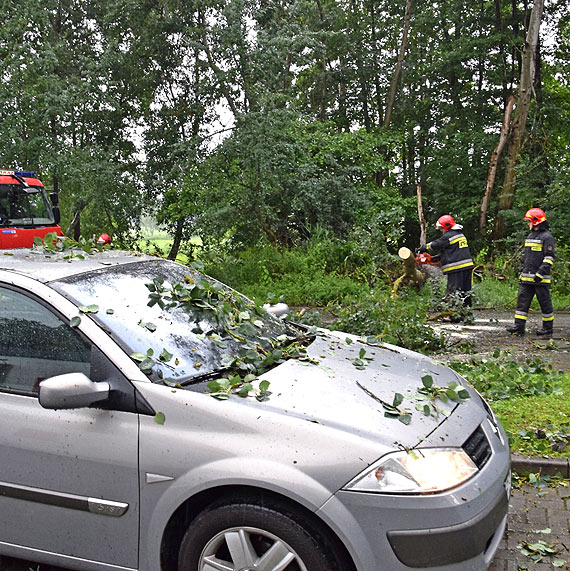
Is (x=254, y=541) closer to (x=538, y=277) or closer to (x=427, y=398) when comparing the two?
(x=427, y=398)

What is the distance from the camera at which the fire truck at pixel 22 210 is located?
47.6 ft

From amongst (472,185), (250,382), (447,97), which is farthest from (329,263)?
(447,97)

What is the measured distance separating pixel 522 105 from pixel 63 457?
17.8 m

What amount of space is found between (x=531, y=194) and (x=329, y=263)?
6.10 m

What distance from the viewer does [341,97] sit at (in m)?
27.2

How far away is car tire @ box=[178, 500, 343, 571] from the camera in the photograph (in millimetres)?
2402

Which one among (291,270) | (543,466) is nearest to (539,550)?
(543,466)

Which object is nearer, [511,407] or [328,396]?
[328,396]

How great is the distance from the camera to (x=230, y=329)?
11.3 ft

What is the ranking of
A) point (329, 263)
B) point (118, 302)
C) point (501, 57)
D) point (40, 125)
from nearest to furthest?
1. point (118, 302)
2. point (329, 263)
3. point (40, 125)
4. point (501, 57)

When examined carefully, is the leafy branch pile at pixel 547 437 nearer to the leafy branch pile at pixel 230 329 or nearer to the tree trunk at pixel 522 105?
the leafy branch pile at pixel 230 329

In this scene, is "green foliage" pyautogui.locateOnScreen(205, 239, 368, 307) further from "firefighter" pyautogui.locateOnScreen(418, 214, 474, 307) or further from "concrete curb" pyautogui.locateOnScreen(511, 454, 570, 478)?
"concrete curb" pyautogui.locateOnScreen(511, 454, 570, 478)

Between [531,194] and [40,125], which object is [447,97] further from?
[40,125]

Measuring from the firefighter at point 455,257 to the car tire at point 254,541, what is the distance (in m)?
9.18
